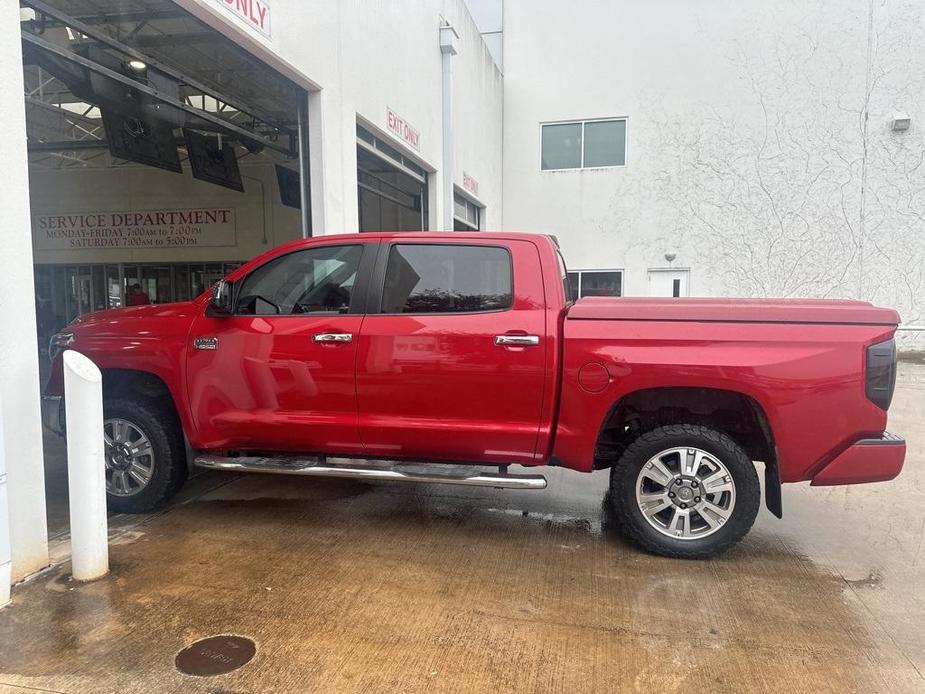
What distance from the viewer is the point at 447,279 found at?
412 centimetres

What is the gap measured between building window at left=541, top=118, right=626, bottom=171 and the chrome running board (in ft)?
50.4

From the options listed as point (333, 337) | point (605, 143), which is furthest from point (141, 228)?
point (333, 337)

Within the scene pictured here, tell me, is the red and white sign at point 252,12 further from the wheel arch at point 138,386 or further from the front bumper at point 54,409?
the front bumper at point 54,409

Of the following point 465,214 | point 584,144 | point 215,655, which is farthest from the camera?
point 584,144

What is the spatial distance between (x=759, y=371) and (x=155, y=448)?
402 centimetres

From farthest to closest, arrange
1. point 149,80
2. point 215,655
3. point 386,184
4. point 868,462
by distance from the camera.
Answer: point 386,184, point 149,80, point 868,462, point 215,655

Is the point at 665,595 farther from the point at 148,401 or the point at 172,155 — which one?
Answer: the point at 172,155

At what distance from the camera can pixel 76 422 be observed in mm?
3496

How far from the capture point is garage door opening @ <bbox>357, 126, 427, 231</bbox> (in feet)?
31.3

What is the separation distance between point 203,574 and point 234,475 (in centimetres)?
210

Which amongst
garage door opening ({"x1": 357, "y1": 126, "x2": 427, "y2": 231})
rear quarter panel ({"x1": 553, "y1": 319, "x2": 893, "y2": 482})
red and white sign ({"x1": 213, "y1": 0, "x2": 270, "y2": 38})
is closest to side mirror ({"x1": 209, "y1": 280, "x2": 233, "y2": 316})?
rear quarter panel ({"x1": 553, "y1": 319, "x2": 893, "y2": 482})

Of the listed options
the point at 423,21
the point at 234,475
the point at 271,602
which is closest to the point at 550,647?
the point at 271,602

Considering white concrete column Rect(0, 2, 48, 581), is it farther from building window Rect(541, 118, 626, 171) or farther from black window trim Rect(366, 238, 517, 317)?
building window Rect(541, 118, 626, 171)

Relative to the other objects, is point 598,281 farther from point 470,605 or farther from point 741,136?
point 470,605
